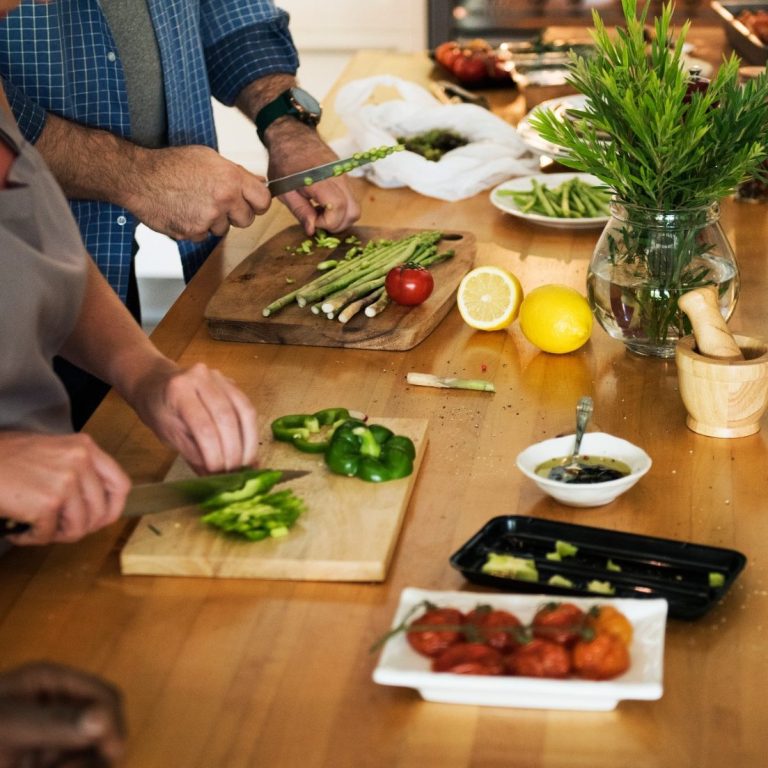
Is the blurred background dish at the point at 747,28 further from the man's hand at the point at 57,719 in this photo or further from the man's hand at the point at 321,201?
the man's hand at the point at 57,719

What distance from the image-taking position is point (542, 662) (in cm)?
112

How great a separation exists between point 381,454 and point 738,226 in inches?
50.3

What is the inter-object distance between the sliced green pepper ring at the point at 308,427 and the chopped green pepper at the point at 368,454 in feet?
0.18

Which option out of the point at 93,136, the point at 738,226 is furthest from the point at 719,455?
the point at 93,136

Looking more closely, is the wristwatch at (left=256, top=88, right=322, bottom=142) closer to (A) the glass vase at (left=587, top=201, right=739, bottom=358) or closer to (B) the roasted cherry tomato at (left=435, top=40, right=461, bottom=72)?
(A) the glass vase at (left=587, top=201, right=739, bottom=358)

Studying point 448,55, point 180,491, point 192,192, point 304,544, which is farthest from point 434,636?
point 448,55

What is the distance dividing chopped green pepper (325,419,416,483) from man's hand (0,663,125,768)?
0.74 metres

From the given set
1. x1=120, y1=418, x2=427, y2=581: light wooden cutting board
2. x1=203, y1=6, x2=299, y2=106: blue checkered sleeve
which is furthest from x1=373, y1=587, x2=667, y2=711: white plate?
x1=203, y1=6, x2=299, y2=106: blue checkered sleeve

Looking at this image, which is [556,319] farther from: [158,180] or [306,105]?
[306,105]

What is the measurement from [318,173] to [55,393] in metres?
0.84

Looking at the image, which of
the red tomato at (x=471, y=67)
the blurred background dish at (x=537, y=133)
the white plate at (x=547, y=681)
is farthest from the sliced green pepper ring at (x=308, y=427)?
the red tomato at (x=471, y=67)

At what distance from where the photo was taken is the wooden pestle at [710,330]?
1609 millimetres

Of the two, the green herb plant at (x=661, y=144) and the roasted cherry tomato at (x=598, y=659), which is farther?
the green herb plant at (x=661, y=144)

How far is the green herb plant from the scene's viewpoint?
5.33 ft
